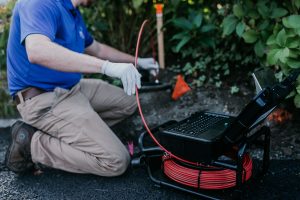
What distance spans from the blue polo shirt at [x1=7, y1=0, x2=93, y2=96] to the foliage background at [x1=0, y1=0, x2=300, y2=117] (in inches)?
32.5

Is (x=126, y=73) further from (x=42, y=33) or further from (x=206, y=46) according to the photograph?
(x=206, y=46)

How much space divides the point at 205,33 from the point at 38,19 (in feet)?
6.26

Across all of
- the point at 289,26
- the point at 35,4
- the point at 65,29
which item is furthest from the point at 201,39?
the point at 35,4

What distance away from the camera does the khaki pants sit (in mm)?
2707

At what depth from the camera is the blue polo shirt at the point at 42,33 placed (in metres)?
2.45

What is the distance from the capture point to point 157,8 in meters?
3.93

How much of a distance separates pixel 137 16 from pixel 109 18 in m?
0.28

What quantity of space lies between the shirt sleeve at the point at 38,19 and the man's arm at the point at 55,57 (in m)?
0.04

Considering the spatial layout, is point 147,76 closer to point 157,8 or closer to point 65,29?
point 157,8

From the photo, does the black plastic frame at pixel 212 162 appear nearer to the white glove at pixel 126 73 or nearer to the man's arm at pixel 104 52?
the white glove at pixel 126 73

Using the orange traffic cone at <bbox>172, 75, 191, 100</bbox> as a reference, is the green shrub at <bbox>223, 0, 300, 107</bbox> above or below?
above

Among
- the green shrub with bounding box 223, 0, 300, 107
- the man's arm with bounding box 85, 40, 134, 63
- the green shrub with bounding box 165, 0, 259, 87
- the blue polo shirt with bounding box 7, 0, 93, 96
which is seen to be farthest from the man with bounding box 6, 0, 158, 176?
the green shrub with bounding box 165, 0, 259, 87

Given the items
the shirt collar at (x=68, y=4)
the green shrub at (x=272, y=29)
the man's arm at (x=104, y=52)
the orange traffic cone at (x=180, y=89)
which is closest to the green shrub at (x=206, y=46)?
the orange traffic cone at (x=180, y=89)

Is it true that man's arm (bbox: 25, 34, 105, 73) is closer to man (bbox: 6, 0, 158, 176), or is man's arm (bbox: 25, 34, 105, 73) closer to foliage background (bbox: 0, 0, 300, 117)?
man (bbox: 6, 0, 158, 176)
